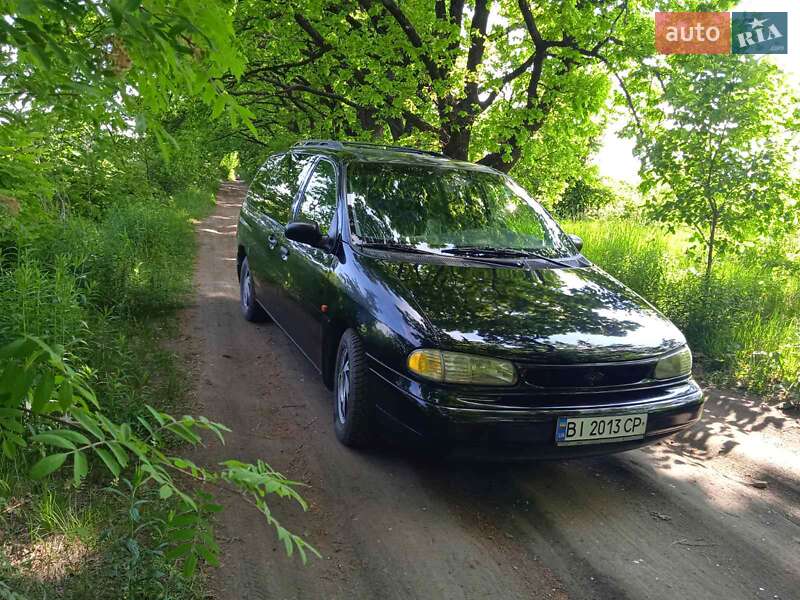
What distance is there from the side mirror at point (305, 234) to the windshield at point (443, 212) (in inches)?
10.9

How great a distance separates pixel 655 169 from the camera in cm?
777

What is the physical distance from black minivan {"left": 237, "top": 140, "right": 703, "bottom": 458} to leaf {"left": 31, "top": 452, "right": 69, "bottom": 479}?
2246mm

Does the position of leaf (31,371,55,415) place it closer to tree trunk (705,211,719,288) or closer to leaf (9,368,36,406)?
leaf (9,368,36,406)

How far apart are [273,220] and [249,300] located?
1.34 metres

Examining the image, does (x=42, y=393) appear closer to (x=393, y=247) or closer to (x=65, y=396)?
(x=65, y=396)

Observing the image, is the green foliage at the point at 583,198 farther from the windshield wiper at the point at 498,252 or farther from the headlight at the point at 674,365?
the headlight at the point at 674,365

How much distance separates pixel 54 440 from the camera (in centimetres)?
145

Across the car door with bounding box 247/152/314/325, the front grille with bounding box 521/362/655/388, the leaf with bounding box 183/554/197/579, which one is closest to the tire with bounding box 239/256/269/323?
the car door with bounding box 247/152/314/325

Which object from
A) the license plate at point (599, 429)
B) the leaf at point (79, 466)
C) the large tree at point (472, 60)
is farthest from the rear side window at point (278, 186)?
the leaf at point (79, 466)

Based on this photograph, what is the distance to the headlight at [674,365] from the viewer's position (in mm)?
3898

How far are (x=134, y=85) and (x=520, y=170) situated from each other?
45.3 ft

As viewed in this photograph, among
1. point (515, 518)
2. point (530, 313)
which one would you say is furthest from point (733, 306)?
point (515, 518)

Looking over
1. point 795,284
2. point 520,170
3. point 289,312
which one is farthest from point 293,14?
point 795,284

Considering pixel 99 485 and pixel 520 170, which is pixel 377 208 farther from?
pixel 520 170
